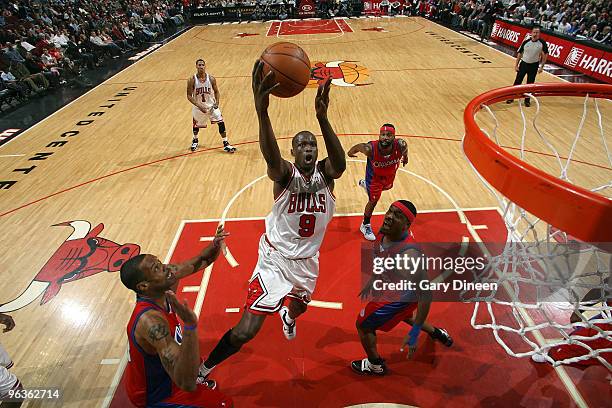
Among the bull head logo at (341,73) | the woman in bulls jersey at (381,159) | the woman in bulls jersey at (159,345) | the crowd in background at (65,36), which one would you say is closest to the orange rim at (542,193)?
the woman in bulls jersey at (159,345)

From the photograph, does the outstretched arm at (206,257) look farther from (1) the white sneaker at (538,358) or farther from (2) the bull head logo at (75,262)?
(1) the white sneaker at (538,358)

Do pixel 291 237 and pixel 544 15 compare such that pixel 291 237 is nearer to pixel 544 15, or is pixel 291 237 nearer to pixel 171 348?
pixel 171 348

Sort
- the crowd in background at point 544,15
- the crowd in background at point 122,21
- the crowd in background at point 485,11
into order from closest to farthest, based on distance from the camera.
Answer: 1. the crowd in background at point 122,21
2. the crowd in background at point 544,15
3. the crowd in background at point 485,11

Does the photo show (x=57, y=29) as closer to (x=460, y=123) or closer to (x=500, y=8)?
(x=460, y=123)

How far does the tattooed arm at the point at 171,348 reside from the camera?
79.4 inches

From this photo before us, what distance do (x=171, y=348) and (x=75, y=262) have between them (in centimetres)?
339

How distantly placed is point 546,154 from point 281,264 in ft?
19.1

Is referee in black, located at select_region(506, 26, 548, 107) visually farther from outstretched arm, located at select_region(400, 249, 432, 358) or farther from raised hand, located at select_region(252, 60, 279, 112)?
raised hand, located at select_region(252, 60, 279, 112)

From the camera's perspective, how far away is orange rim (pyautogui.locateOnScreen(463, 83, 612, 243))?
5.42ft

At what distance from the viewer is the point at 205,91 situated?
282 inches

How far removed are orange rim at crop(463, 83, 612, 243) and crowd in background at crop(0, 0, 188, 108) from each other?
1183 cm

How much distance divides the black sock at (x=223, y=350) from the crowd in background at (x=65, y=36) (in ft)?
34.6

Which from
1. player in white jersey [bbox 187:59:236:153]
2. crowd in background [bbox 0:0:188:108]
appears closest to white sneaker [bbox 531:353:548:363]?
player in white jersey [bbox 187:59:236:153]

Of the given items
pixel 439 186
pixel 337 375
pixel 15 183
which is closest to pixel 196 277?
pixel 337 375
